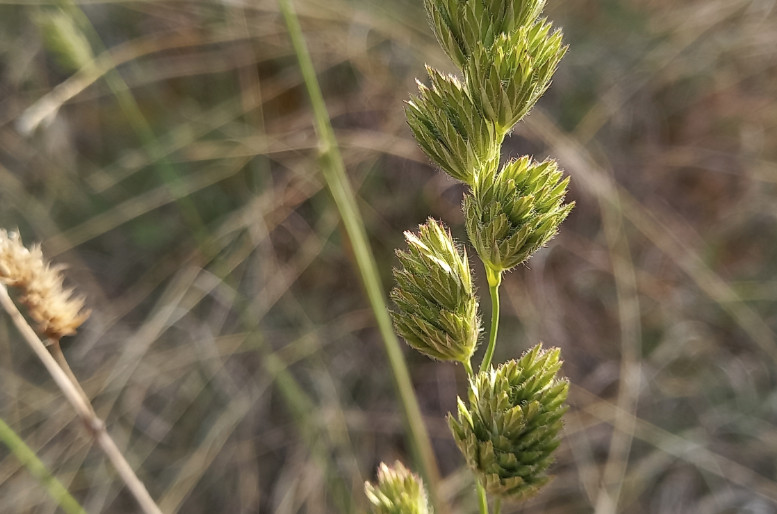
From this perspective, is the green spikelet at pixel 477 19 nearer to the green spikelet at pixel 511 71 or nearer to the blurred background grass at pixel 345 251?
the green spikelet at pixel 511 71

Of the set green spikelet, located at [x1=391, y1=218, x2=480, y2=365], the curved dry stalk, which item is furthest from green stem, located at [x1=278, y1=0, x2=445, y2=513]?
the curved dry stalk

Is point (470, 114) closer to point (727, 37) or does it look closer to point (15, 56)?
point (727, 37)

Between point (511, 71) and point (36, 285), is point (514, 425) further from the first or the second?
point (36, 285)

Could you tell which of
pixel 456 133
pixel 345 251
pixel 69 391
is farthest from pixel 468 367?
pixel 345 251

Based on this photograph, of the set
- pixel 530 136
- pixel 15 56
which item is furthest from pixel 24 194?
pixel 530 136

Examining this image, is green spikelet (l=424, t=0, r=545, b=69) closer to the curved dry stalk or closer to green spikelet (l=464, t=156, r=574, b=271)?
green spikelet (l=464, t=156, r=574, b=271)

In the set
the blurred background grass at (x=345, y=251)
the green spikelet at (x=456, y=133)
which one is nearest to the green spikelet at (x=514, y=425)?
the green spikelet at (x=456, y=133)
